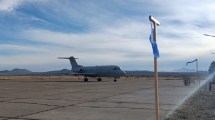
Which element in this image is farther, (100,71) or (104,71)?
(100,71)

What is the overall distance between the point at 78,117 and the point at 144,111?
3189 mm

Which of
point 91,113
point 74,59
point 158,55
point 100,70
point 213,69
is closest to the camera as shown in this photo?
point 158,55

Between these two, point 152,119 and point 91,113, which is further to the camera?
point 91,113

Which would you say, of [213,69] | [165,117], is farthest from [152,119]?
[213,69]

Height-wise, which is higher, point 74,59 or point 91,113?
point 74,59

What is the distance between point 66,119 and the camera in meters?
11.0

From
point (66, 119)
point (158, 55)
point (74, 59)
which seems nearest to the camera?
point (158, 55)

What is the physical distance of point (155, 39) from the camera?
7.20 metres

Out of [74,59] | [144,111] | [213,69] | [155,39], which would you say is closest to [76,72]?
[74,59]

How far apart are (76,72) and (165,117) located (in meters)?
56.4

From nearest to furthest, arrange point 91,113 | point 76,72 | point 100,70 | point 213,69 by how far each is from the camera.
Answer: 1. point 91,113
2. point 213,69
3. point 100,70
4. point 76,72

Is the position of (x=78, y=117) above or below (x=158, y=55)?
below

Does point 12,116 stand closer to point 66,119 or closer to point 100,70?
point 66,119

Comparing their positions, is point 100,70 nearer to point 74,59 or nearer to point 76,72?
point 76,72
